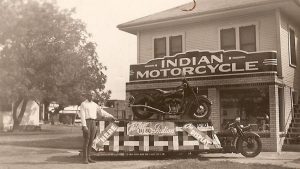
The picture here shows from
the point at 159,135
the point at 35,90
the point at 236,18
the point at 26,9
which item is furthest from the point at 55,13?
the point at 159,135

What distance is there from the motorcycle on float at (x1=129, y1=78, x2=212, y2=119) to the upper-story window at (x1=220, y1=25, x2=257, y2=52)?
5218 mm

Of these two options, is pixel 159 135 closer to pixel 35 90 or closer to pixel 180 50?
pixel 180 50

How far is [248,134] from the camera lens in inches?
517

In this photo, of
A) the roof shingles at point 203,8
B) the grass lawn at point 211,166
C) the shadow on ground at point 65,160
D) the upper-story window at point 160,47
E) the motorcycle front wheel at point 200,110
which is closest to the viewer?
the grass lawn at point 211,166

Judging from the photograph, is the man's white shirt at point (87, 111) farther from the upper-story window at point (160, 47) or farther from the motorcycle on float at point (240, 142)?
the upper-story window at point (160, 47)

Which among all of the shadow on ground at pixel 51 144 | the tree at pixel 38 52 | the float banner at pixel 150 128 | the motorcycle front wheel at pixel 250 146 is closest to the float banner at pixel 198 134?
the float banner at pixel 150 128

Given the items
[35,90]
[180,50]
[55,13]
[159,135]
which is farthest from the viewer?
[55,13]

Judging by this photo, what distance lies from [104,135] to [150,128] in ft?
4.54

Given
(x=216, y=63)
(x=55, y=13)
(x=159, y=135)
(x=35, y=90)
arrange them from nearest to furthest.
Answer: (x=159, y=135), (x=216, y=63), (x=35, y=90), (x=55, y=13)

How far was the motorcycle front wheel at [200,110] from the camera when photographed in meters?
13.9

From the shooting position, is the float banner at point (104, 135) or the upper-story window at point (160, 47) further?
the upper-story window at point (160, 47)

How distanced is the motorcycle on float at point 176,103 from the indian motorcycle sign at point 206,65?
118 inches

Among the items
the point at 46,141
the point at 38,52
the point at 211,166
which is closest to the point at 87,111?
the point at 211,166

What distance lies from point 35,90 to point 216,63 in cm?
2270
